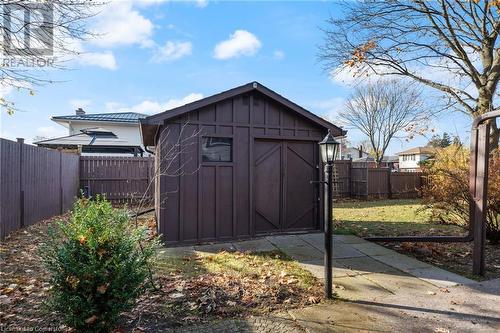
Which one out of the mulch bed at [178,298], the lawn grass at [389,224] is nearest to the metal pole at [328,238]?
the mulch bed at [178,298]

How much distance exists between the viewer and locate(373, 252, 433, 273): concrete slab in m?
5.09

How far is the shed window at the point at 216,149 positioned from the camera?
664 cm

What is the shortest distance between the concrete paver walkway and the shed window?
192 cm

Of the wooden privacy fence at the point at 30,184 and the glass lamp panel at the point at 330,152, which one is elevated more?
the glass lamp panel at the point at 330,152

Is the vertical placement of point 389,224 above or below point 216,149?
below

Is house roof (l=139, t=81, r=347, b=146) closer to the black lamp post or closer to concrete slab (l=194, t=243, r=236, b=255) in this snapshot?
concrete slab (l=194, t=243, r=236, b=255)

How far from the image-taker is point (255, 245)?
6379mm

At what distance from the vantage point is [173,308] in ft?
11.4

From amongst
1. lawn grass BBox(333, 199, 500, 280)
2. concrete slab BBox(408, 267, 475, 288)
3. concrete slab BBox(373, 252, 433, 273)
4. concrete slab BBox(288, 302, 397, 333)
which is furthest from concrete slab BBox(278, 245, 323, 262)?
concrete slab BBox(288, 302, 397, 333)

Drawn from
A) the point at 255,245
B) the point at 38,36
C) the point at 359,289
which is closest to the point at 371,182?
the point at 255,245

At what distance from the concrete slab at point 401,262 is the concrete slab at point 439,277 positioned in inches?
5.4

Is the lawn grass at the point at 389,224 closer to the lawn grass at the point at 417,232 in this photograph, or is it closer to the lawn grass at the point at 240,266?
the lawn grass at the point at 417,232

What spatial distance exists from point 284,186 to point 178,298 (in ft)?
13.5

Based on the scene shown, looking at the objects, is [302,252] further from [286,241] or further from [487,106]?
[487,106]
